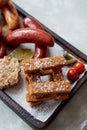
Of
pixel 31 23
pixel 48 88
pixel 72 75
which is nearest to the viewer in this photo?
pixel 48 88

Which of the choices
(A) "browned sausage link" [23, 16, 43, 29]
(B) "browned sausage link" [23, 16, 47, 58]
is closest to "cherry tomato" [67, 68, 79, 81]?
(B) "browned sausage link" [23, 16, 47, 58]

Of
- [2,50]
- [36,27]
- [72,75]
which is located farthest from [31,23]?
[72,75]

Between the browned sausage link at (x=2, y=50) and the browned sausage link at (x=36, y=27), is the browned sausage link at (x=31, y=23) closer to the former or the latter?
the browned sausage link at (x=36, y=27)

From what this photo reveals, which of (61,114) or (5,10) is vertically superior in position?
(5,10)

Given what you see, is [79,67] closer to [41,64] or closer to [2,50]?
[41,64]

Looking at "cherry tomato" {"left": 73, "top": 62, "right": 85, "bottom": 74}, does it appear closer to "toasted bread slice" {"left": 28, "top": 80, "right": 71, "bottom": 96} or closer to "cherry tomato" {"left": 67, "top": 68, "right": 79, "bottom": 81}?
"cherry tomato" {"left": 67, "top": 68, "right": 79, "bottom": 81}

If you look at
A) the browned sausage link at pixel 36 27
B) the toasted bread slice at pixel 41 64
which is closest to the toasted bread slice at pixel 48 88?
the toasted bread slice at pixel 41 64

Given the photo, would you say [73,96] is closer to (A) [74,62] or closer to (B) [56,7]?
(A) [74,62]

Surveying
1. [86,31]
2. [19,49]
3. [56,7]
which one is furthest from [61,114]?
[56,7]
